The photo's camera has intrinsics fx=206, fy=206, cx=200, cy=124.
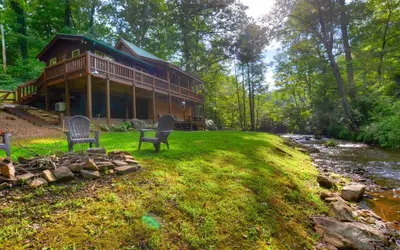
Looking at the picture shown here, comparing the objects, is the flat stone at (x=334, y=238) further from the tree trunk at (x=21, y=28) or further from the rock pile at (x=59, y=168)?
the tree trunk at (x=21, y=28)

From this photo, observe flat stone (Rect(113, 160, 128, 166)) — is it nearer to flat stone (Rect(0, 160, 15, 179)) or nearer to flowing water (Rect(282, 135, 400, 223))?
flat stone (Rect(0, 160, 15, 179))

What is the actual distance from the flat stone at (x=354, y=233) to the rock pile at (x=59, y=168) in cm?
318

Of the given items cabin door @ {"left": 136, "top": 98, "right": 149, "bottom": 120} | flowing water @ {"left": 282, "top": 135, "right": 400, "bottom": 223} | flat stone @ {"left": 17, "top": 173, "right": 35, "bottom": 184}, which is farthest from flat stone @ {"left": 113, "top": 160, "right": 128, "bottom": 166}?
cabin door @ {"left": 136, "top": 98, "right": 149, "bottom": 120}

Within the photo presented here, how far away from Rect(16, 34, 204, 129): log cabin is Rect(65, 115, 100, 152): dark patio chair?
17.5 ft

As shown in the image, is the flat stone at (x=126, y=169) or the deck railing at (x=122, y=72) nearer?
A: the flat stone at (x=126, y=169)

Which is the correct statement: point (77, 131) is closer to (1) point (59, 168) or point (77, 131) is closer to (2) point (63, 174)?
(1) point (59, 168)

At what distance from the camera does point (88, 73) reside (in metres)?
10.6

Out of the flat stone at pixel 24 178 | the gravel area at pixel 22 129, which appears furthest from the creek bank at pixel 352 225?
the gravel area at pixel 22 129

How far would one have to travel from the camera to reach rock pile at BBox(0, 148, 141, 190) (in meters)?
2.82

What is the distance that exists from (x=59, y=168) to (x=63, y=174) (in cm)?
15

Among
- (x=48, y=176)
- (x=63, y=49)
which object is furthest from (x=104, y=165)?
(x=63, y=49)

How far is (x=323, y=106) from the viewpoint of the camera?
2030 cm

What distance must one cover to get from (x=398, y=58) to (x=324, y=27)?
226 inches

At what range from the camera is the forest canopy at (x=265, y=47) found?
15.4m
